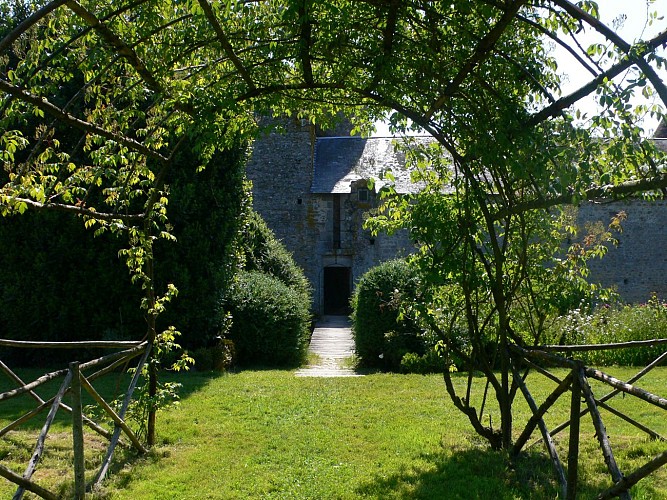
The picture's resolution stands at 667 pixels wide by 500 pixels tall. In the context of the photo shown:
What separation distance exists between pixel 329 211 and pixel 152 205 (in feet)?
56.6

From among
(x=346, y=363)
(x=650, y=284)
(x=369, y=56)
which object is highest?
(x=369, y=56)

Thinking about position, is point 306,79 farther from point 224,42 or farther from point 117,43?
point 117,43

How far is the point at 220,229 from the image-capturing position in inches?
467

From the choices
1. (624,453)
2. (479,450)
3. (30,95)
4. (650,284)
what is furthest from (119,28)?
(650,284)

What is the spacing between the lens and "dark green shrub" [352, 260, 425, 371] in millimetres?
12109

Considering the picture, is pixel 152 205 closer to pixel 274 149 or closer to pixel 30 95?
pixel 30 95

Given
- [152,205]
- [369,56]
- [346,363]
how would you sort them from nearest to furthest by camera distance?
[369,56], [152,205], [346,363]

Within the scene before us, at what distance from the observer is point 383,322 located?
1238cm

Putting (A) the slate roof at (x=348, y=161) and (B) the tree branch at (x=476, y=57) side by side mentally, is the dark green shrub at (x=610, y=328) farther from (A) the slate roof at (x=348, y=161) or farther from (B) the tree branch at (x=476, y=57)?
(A) the slate roof at (x=348, y=161)

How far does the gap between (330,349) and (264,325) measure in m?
3.15

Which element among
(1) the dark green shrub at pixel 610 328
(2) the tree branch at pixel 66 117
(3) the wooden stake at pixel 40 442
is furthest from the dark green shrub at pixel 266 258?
(3) the wooden stake at pixel 40 442

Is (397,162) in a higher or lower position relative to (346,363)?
higher

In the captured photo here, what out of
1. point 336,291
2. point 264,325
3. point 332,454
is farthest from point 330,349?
point 336,291

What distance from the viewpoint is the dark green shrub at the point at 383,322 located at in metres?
12.1
